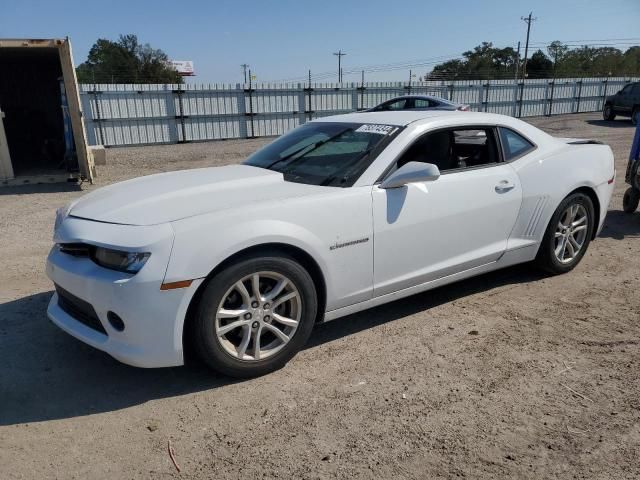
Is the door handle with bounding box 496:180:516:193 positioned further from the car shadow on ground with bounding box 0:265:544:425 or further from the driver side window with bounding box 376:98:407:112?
the driver side window with bounding box 376:98:407:112

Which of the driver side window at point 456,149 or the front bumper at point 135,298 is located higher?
the driver side window at point 456,149

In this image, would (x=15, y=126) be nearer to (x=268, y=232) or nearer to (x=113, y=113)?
(x=113, y=113)

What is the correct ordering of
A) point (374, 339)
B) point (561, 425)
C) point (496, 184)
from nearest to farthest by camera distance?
point (561, 425) < point (374, 339) < point (496, 184)

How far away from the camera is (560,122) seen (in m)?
23.9

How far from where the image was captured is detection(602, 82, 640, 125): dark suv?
2186cm

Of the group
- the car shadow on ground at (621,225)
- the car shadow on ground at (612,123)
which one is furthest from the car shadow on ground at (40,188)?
the car shadow on ground at (612,123)

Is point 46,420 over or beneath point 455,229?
beneath

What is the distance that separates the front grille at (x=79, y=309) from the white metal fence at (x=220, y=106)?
50.9 feet

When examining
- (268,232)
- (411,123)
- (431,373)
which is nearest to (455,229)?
(411,123)

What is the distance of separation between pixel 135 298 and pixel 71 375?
37.3 inches

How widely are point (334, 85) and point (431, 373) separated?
63.7 ft

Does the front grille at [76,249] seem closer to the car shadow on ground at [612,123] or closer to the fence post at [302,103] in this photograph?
the fence post at [302,103]

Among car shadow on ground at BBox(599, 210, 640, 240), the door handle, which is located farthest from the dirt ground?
car shadow on ground at BBox(599, 210, 640, 240)

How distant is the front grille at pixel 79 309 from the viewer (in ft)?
9.55
